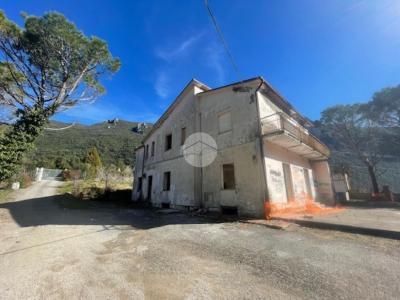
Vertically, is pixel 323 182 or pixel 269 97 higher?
pixel 269 97

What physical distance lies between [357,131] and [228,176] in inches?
782

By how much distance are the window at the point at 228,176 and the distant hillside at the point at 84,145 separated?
4019 centimetres

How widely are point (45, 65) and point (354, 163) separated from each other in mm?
37183

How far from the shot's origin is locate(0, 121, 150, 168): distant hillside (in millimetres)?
46188

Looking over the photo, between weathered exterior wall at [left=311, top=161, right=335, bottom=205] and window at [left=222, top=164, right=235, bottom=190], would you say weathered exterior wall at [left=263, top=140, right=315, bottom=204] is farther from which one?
weathered exterior wall at [left=311, top=161, right=335, bottom=205]

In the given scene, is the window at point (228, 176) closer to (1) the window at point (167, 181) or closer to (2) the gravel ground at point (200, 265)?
(2) the gravel ground at point (200, 265)

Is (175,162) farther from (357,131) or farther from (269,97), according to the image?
(357,131)

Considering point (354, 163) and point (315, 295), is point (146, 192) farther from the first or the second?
point (354, 163)

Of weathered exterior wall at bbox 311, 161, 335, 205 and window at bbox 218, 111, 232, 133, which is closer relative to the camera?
window at bbox 218, 111, 232, 133

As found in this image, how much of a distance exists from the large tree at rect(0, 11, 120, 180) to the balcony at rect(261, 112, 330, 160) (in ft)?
44.5

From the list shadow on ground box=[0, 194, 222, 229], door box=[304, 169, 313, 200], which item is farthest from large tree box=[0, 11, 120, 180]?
door box=[304, 169, 313, 200]

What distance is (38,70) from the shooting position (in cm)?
1305

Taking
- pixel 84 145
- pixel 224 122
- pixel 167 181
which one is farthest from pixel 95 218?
pixel 84 145

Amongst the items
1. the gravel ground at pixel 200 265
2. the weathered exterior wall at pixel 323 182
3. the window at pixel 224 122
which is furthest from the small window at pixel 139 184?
the weathered exterior wall at pixel 323 182
